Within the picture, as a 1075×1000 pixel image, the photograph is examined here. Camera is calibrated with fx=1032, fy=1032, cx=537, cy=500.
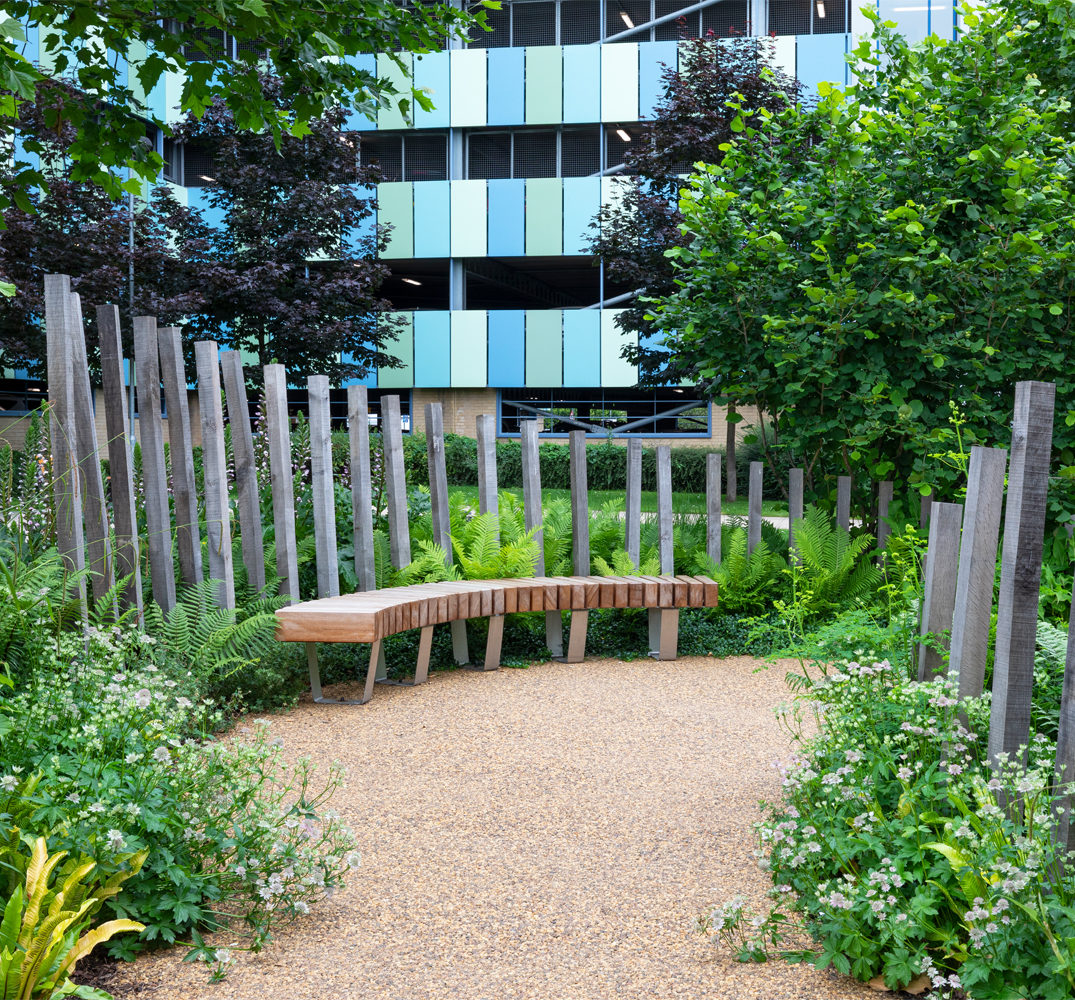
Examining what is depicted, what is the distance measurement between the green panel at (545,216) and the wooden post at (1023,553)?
2084 centimetres

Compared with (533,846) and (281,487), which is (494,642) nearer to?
(281,487)

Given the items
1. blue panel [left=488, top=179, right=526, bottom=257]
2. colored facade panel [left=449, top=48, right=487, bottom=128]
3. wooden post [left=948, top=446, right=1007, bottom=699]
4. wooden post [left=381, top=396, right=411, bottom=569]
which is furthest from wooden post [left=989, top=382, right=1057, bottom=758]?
colored facade panel [left=449, top=48, right=487, bottom=128]

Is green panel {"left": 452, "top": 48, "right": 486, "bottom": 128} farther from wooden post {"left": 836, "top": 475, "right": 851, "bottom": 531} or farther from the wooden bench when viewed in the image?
the wooden bench

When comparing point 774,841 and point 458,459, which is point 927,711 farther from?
point 458,459

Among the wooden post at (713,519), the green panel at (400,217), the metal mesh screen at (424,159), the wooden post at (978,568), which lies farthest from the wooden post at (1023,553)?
the metal mesh screen at (424,159)

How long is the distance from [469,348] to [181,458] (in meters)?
18.5

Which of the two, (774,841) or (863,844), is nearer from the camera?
(863,844)

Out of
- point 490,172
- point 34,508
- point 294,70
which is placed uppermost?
point 490,172

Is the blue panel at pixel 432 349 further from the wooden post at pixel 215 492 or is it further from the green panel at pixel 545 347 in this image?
the wooden post at pixel 215 492

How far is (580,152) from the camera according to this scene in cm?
2405

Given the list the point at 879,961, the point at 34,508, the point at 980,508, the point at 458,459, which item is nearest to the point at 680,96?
the point at 458,459

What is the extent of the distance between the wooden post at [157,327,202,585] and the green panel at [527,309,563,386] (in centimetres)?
1806

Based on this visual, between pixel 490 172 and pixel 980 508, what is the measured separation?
2301 cm

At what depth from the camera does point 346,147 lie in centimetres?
1598
